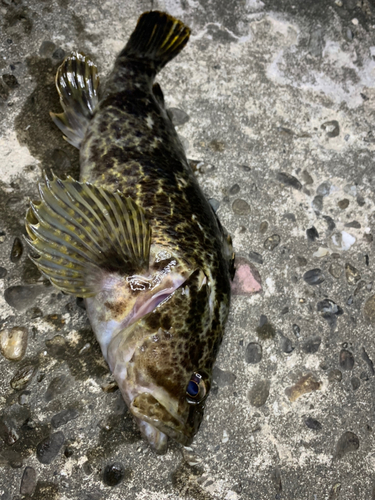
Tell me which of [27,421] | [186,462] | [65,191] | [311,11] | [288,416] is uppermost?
[65,191]

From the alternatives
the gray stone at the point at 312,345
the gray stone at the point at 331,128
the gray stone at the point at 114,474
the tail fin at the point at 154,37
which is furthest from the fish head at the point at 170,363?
the gray stone at the point at 331,128

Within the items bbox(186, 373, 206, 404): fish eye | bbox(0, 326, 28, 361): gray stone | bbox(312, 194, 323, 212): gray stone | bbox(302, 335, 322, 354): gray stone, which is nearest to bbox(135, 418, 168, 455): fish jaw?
bbox(186, 373, 206, 404): fish eye

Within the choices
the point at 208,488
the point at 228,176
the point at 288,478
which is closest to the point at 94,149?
the point at 228,176

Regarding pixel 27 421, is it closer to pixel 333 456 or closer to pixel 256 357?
pixel 256 357

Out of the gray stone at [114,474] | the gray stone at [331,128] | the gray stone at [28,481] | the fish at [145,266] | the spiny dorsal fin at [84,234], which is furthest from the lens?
the gray stone at [331,128]

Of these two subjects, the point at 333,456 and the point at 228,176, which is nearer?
the point at 333,456

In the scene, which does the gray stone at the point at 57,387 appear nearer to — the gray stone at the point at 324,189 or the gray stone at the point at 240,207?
the gray stone at the point at 240,207

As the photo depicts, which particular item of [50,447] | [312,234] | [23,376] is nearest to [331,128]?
[312,234]
